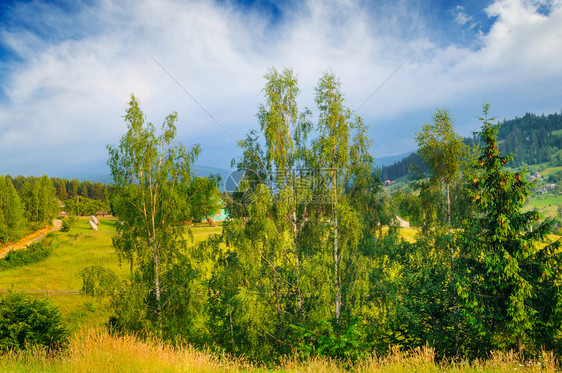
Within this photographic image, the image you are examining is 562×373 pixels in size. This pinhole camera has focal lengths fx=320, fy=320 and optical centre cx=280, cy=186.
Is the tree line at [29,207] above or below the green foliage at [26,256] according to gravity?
above

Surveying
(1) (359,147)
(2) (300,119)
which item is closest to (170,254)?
(2) (300,119)

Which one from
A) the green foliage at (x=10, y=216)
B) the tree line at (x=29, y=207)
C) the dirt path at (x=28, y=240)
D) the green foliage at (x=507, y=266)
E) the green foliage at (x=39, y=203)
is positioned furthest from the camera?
the green foliage at (x=39, y=203)

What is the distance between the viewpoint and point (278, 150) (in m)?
17.9

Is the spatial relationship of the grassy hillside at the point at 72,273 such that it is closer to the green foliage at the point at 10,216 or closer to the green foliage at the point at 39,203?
the green foliage at the point at 10,216

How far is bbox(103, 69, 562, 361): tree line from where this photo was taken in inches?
583

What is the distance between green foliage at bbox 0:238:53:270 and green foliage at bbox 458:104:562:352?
60.7 metres

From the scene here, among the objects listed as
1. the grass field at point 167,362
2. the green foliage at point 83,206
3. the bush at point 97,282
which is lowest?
the grass field at point 167,362

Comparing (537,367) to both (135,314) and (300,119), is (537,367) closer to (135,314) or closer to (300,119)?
(300,119)

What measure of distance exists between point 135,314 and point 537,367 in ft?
54.3

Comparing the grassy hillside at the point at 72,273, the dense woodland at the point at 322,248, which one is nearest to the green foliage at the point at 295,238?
the dense woodland at the point at 322,248

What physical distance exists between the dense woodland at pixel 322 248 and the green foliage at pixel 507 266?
70 millimetres

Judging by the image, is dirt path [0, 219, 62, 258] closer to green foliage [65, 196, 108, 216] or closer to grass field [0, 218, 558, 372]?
green foliage [65, 196, 108, 216]

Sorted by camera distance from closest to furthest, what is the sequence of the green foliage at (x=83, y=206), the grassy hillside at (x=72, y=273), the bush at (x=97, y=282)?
the bush at (x=97, y=282) → the grassy hillside at (x=72, y=273) → the green foliage at (x=83, y=206)

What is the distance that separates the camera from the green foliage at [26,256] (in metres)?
49.5
